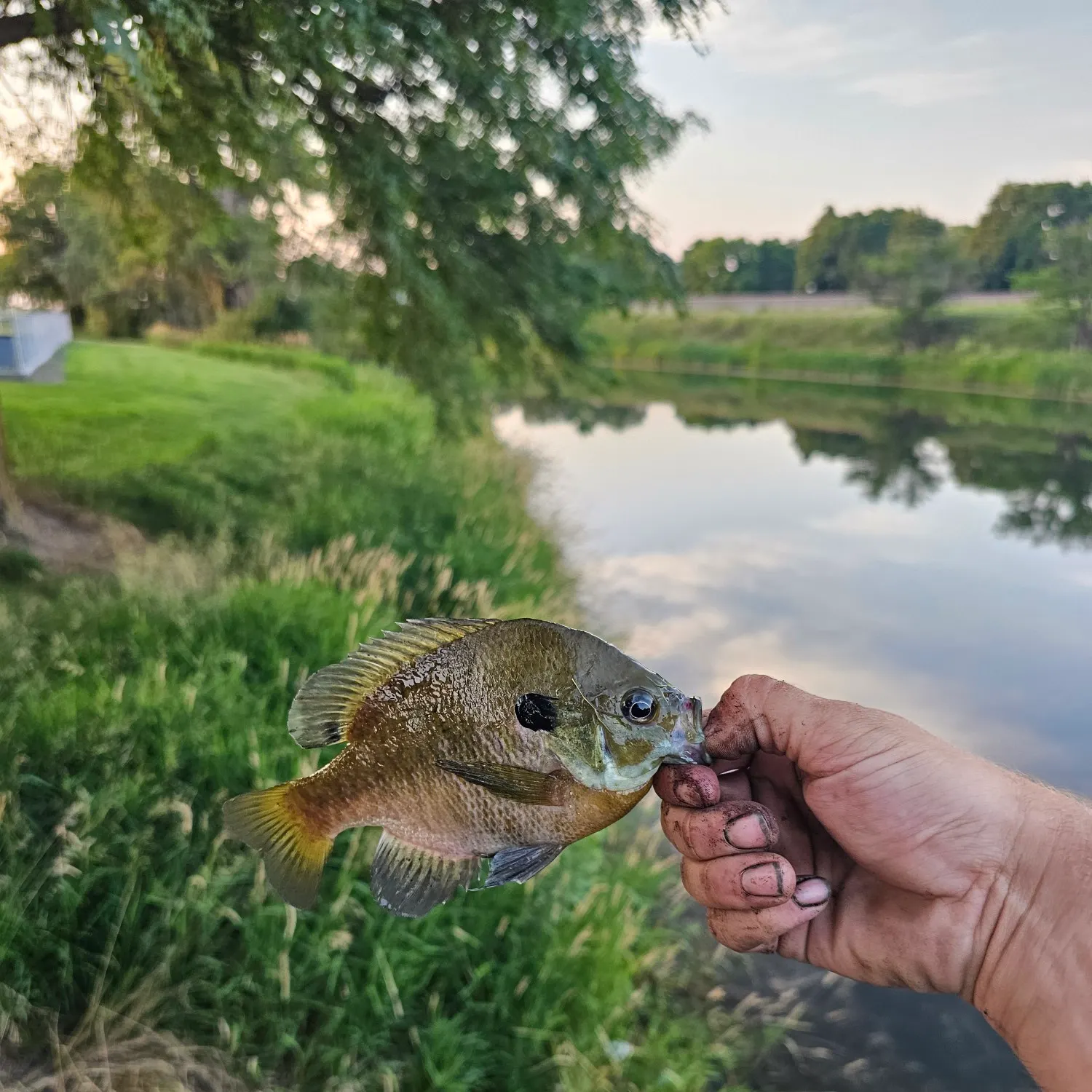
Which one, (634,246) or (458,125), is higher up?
(458,125)

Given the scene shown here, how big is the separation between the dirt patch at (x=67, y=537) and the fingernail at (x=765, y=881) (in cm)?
546

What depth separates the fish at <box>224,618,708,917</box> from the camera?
1.21 metres

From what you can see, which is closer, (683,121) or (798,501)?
(683,121)

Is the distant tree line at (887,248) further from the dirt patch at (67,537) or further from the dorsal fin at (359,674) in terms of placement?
the dorsal fin at (359,674)

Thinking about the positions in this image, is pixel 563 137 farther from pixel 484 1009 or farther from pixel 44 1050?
pixel 44 1050

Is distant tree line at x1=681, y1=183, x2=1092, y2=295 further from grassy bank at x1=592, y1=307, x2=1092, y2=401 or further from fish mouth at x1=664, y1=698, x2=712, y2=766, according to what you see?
fish mouth at x1=664, y1=698, x2=712, y2=766

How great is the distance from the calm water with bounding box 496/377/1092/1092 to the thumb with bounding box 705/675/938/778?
4.17m

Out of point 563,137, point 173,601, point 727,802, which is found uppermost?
point 563,137

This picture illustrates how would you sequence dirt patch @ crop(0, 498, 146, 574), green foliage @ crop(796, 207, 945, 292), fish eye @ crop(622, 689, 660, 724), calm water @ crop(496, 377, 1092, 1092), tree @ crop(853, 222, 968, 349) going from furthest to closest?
green foliage @ crop(796, 207, 945, 292)
tree @ crop(853, 222, 968, 349)
calm water @ crop(496, 377, 1092, 1092)
dirt patch @ crop(0, 498, 146, 574)
fish eye @ crop(622, 689, 660, 724)

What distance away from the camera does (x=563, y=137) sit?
557 cm

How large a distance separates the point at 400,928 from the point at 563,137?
4985 millimetres

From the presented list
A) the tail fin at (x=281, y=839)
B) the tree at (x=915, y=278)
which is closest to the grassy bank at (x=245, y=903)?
the tail fin at (x=281, y=839)

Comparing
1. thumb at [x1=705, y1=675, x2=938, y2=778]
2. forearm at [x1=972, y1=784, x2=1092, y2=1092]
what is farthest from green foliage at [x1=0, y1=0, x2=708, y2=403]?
forearm at [x1=972, y1=784, x2=1092, y2=1092]

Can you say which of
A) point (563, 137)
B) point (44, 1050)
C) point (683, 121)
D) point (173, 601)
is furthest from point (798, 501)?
point (44, 1050)
